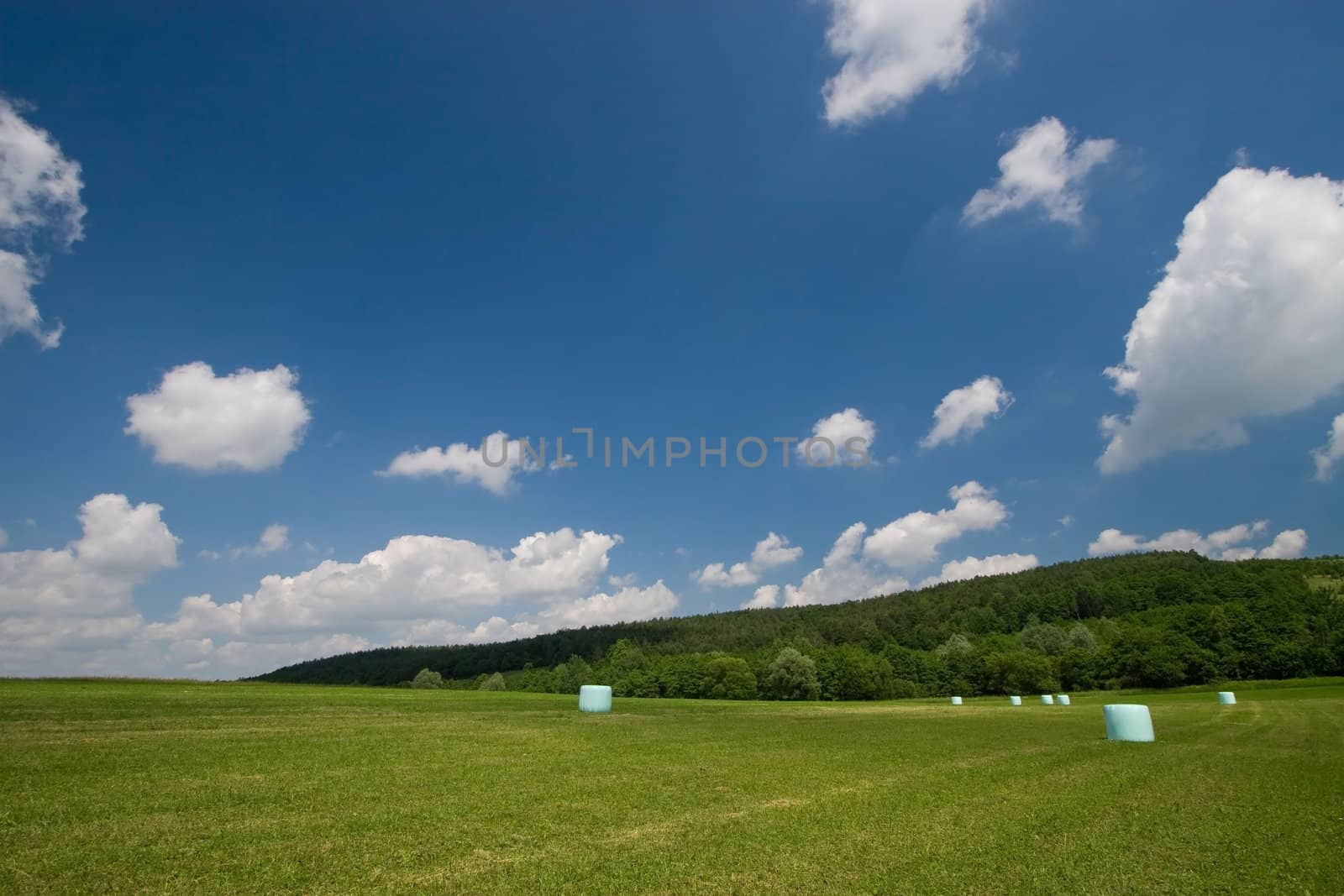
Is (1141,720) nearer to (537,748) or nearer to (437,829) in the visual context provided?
(537,748)

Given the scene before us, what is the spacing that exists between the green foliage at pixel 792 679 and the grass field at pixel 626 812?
9335cm

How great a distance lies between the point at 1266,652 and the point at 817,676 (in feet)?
215

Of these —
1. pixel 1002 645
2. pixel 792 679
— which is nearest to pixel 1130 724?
pixel 792 679

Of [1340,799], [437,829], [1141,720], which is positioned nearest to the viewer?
[437,829]

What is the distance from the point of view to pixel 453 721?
27.1 m

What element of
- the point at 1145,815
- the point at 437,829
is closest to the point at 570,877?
the point at 437,829

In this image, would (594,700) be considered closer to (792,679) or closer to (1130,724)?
(1130,724)

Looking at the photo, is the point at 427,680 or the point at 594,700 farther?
the point at 427,680

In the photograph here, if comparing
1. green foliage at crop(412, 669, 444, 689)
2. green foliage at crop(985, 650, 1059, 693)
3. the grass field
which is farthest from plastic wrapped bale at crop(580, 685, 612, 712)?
green foliage at crop(412, 669, 444, 689)

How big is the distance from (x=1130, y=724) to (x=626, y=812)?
23967 mm

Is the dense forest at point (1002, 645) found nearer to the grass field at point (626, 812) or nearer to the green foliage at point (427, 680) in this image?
the green foliage at point (427, 680)

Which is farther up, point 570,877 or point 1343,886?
point 570,877

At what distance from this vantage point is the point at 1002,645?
12950 cm

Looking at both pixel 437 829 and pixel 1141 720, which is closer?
pixel 437 829
